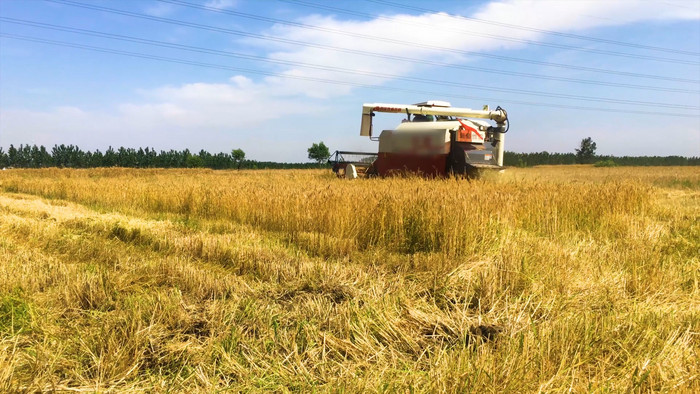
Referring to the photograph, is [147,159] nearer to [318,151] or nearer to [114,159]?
[114,159]

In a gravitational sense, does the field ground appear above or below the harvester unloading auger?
below

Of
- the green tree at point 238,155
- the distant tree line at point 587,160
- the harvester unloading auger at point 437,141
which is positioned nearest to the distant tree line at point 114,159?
the green tree at point 238,155

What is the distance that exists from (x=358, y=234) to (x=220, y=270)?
2067mm

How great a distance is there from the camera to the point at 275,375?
2414 mm

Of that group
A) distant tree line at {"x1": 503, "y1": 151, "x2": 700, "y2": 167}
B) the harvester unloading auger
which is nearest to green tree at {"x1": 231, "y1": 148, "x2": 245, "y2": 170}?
distant tree line at {"x1": 503, "y1": 151, "x2": 700, "y2": 167}

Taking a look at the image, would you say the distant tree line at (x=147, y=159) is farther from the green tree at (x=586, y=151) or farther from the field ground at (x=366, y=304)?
the field ground at (x=366, y=304)

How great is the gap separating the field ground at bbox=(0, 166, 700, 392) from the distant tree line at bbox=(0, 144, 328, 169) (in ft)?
230

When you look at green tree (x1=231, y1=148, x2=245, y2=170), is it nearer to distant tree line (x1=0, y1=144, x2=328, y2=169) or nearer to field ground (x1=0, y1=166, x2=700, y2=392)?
distant tree line (x1=0, y1=144, x2=328, y2=169)

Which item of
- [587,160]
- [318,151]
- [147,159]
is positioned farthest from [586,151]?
[147,159]

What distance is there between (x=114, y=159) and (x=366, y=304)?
82.6 metres

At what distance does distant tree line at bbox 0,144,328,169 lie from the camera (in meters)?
76.1

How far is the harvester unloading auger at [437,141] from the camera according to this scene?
12906 mm

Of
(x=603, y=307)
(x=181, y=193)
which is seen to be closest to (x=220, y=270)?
(x=603, y=307)

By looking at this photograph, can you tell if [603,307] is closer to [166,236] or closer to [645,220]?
[645,220]
